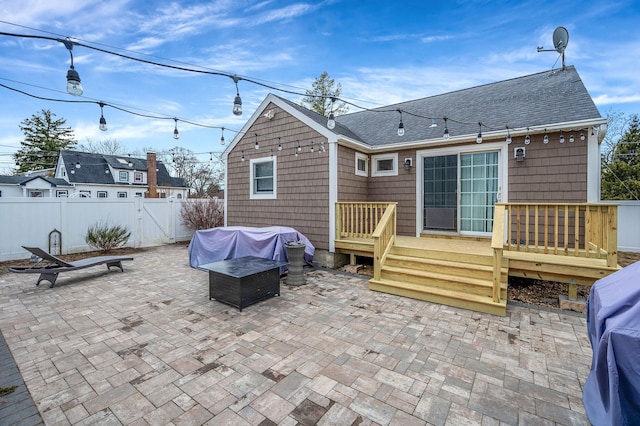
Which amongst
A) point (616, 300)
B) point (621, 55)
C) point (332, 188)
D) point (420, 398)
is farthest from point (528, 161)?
point (621, 55)

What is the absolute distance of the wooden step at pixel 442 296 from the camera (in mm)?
4152

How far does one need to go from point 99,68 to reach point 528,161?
32.3 feet

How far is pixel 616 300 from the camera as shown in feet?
5.85

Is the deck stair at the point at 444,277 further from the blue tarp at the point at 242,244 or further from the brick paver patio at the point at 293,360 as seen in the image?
the blue tarp at the point at 242,244

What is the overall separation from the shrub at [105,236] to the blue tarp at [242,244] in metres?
3.71

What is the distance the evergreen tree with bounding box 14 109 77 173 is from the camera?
2616cm

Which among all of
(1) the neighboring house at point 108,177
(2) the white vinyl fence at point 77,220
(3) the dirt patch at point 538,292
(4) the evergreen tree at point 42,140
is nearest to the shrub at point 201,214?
(2) the white vinyl fence at point 77,220

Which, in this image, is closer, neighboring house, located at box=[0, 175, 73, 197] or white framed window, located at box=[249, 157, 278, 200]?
white framed window, located at box=[249, 157, 278, 200]

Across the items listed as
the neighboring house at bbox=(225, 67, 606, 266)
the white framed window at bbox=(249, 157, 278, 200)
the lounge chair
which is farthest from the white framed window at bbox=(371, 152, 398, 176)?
the lounge chair

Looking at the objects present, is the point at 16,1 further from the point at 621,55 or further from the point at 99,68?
the point at 621,55

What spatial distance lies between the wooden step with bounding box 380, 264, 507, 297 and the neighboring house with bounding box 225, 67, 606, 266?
1.94 metres

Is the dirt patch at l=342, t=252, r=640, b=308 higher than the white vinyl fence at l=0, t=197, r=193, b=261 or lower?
lower

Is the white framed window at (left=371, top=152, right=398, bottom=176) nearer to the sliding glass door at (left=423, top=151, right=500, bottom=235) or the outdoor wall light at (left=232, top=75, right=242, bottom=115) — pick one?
the sliding glass door at (left=423, top=151, right=500, bottom=235)

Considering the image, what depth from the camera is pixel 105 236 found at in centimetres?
873
